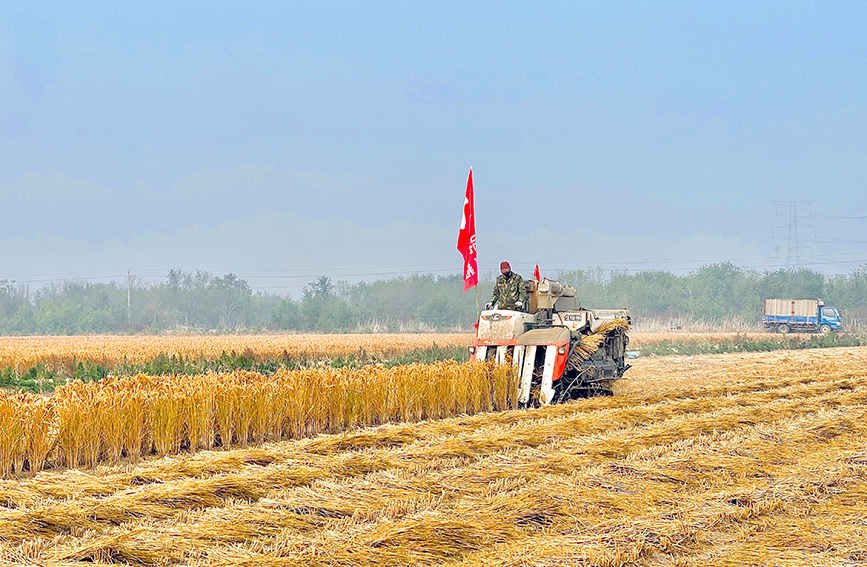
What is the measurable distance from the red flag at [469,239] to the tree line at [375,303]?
55.1 m

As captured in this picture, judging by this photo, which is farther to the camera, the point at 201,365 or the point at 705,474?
the point at 201,365

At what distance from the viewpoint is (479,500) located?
745 centimetres

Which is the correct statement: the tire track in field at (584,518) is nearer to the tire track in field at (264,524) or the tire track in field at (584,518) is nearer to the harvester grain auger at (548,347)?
the tire track in field at (264,524)

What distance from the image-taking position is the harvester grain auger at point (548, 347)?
14547 millimetres

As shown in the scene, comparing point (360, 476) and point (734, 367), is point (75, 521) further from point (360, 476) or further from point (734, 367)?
point (734, 367)

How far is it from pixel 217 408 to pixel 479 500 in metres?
4.48

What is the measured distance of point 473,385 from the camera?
14.0 meters

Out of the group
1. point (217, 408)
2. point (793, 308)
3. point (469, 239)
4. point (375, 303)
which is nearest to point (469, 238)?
point (469, 239)

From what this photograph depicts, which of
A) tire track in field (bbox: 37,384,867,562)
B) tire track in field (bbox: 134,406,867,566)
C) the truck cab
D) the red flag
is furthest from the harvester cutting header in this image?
the truck cab

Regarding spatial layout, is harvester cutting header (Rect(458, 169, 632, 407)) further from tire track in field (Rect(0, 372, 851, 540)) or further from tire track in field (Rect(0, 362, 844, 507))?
tire track in field (Rect(0, 372, 851, 540))

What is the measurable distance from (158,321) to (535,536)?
265 ft

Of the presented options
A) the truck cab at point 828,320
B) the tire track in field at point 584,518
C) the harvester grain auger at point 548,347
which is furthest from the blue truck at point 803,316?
the tire track in field at point 584,518

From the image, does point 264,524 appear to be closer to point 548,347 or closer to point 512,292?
point 548,347

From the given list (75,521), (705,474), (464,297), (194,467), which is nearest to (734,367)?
(705,474)
